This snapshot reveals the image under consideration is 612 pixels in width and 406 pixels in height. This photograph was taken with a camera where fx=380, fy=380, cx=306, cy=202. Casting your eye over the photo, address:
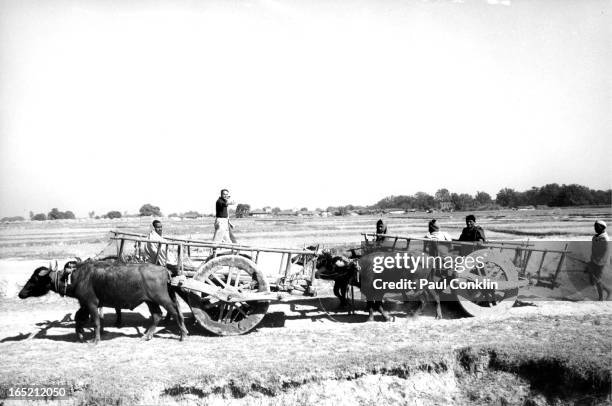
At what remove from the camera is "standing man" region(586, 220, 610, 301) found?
26.8 ft

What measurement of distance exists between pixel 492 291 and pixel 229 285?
207 inches

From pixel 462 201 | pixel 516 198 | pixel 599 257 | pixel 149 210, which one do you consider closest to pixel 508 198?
pixel 516 198

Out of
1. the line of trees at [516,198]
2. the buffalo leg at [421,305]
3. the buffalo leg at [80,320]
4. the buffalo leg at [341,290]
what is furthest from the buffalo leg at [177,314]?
the line of trees at [516,198]

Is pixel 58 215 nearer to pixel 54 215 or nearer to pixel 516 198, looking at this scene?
pixel 54 215

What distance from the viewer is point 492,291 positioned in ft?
25.4

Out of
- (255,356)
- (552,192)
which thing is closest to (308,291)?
(255,356)

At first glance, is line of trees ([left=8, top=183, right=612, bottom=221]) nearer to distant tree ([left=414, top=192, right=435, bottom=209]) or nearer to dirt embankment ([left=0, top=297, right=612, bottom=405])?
distant tree ([left=414, top=192, right=435, bottom=209])

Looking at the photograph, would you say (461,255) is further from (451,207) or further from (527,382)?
(451,207)

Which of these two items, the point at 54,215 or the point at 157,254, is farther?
the point at 54,215

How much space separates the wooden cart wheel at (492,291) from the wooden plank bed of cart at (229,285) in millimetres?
3167

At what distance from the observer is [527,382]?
16.8 feet

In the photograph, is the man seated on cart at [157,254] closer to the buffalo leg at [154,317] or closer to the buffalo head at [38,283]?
the buffalo leg at [154,317]

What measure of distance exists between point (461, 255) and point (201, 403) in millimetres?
5586

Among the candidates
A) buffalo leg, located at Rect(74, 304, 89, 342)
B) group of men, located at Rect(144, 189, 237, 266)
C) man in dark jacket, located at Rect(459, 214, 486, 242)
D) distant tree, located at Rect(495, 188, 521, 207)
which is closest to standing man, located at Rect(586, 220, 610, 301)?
man in dark jacket, located at Rect(459, 214, 486, 242)
